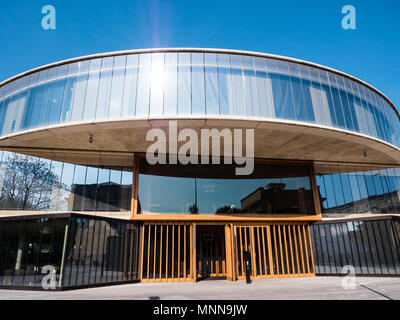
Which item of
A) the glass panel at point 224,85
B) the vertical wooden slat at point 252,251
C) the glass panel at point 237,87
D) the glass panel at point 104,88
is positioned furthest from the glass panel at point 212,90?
the vertical wooden slat at point 252,251

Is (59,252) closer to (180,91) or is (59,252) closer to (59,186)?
(59,186)

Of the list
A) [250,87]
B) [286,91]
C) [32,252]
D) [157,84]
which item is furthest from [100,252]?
[286,91]

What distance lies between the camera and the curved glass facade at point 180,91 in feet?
38.0

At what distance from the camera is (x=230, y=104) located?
11633 mm

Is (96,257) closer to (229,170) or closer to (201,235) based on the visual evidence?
(201,235)

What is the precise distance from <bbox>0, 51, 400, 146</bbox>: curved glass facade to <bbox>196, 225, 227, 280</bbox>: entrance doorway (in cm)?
785

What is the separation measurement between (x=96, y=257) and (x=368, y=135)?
1476cm

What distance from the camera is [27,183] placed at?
14.6m

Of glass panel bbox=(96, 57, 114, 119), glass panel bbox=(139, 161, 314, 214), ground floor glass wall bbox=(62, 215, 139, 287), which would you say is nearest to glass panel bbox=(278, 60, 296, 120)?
glass panel bbox=(139, 161, 314, 214)

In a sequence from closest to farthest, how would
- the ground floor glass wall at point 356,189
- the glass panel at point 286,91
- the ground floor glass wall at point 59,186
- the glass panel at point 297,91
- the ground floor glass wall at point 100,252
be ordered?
the ground floor glass wall at point 100,252 → the glass panel at point 286,91 → the glass panel at point 297,91 → the ground floor glass wall at point 59,186 → the ground floor glass wall at point 356,189

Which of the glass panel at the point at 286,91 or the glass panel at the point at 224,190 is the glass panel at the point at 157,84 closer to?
the glass panel at the point at 224,190

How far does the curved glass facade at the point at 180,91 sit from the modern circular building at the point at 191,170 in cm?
7
